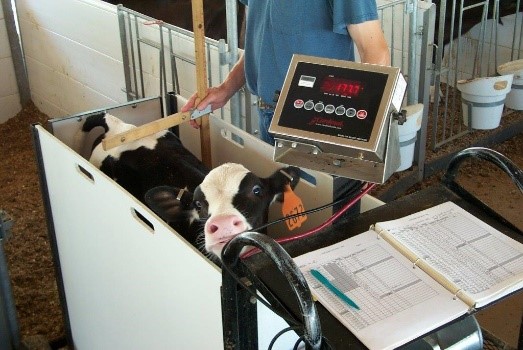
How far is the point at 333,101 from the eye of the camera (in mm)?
1093

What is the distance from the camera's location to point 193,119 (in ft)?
6.17

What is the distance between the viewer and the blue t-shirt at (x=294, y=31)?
1620 millimetres

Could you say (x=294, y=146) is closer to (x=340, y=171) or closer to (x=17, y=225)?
(x=340, y=171)

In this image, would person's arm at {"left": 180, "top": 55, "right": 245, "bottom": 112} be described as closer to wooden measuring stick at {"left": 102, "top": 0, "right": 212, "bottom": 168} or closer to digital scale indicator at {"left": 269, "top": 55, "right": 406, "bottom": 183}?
wooden measuring stick at {"left": 102, "top": 0, "right": 212, "bottom": 168}

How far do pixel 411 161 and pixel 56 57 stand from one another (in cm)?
212

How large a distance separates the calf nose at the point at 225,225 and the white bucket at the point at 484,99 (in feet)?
7.74

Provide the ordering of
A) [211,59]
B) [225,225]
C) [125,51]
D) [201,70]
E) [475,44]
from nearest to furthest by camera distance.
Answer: [225,225], [201,70], [211,59], [125,51], [475,44]

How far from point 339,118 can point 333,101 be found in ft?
0.10

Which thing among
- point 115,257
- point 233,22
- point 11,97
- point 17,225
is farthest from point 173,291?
point 11,97

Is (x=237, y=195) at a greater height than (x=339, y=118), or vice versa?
(x=339, y=118)

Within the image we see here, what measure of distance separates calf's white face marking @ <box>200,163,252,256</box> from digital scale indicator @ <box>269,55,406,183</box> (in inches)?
11.4

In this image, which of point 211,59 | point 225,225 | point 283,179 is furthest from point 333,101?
point 211,59

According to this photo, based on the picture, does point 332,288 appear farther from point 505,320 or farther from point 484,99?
point 484,99

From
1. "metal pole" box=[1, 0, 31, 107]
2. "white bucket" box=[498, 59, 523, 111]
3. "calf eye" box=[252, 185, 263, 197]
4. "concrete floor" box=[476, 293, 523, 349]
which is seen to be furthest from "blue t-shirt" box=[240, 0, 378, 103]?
"metal pole" box=[1, 0, 31, 107]
